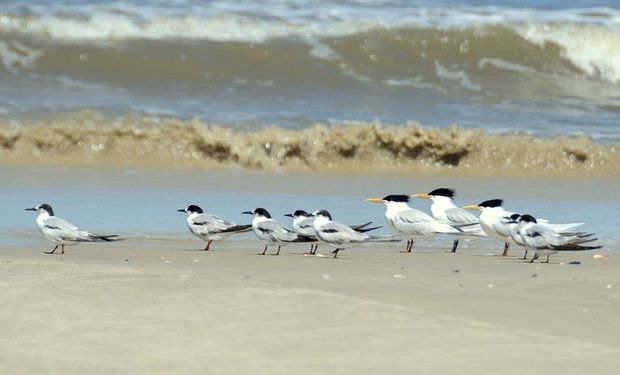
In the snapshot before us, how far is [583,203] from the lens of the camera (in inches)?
454

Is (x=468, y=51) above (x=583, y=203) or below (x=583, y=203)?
above

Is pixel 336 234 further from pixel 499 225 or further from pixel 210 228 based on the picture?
pixel 499 225

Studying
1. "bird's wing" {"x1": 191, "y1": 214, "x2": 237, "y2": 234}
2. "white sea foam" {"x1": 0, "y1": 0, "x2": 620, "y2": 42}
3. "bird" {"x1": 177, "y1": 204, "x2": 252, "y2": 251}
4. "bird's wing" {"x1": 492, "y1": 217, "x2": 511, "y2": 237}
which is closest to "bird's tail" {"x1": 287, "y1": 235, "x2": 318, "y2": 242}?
"bird" {"x1": 177, "y1": 204, "x2": 252, "y2": 251}

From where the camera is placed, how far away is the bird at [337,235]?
8.75 metres

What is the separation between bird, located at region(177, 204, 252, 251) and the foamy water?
20.6ft

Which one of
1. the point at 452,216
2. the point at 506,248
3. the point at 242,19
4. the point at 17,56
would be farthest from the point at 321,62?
Answer: the point at 506,248

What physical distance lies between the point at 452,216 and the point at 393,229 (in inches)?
18.4

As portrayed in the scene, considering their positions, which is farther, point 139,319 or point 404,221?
point 404,221

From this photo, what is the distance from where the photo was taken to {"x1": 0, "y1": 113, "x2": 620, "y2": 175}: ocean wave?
14.0 m

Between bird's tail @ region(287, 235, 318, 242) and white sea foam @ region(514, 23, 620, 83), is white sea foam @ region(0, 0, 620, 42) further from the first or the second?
bird's tail @ region(287, 235, 318, 242)

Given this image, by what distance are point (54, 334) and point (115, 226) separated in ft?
15.5

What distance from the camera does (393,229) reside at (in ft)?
30.8

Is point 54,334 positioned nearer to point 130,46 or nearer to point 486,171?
point 486,171

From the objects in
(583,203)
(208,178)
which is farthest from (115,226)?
(583,203)
